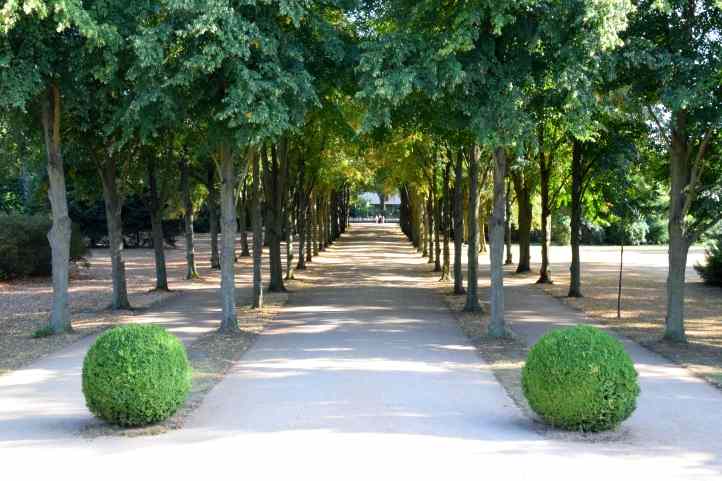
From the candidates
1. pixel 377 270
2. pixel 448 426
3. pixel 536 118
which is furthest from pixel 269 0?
pixel 377 270

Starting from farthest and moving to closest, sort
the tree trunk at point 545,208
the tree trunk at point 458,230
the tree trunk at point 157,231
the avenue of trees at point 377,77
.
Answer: the tree trunk at point 545,208 → the tree trunk at point 157,231 → the tree trunk at point 458,230 → the avenue of trees at point 377,77

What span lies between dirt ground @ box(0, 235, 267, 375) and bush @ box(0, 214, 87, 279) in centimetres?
53

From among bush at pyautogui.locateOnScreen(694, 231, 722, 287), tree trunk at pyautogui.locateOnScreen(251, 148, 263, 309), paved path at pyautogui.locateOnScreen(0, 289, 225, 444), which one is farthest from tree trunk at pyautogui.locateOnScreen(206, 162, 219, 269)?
bush at pyautogui.locateOnScreen(694, 231, 722, 287)

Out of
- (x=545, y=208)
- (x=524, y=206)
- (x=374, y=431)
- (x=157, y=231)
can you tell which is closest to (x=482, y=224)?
(x=524, y=206)

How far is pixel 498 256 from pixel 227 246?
17.7ft

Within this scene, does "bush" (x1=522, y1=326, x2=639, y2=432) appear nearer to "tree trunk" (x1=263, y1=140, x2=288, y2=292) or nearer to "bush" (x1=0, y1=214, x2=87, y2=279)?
"tree trunk" (x1=263, y1=140, x2=288, y2=292)

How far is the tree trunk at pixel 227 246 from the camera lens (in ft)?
53.2

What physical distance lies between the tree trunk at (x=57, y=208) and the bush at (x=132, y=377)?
Result: 333 inches

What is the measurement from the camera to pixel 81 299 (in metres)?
23.6

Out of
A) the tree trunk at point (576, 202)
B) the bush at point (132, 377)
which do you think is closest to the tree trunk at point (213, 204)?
the tree trunk at point (576, 202)

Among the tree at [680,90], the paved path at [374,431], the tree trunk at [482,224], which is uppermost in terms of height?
the tree at [680,90]

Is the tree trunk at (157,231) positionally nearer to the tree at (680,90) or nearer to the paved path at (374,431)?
the paved path at (374,431)

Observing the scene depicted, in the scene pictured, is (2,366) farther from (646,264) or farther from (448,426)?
(646,264)

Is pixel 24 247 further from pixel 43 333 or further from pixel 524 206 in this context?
pixel 524 206
